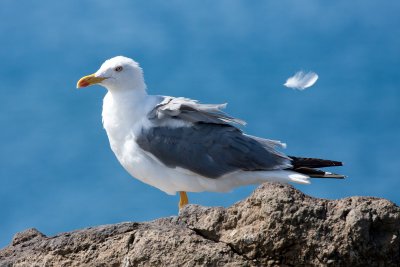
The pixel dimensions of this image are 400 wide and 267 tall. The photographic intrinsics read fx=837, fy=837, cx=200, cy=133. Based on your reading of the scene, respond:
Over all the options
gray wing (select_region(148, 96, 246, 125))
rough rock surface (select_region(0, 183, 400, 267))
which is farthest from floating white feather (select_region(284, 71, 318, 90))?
rough rock surface (select_region(0, 183, 400, 267))

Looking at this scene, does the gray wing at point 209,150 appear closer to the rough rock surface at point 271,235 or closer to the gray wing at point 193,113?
the gray wing at point 193,113

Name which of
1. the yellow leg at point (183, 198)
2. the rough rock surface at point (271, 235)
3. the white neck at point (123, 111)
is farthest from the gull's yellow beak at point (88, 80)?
the rough rock surface at point (271, 235)

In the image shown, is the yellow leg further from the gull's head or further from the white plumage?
the gull's head

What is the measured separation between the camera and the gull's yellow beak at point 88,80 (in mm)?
10406

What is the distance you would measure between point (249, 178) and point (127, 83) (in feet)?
6.83

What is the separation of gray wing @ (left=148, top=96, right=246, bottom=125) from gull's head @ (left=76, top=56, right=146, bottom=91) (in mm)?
776

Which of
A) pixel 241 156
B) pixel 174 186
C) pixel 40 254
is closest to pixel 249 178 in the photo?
pixel 241 156

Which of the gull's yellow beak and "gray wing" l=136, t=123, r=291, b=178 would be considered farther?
the gull's yellow beak

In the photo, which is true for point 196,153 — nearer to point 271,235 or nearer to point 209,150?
point 209,150

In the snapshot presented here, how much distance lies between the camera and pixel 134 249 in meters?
5.60

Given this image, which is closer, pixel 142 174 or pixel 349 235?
pixel 349 235

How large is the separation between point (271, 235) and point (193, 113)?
4680 mm

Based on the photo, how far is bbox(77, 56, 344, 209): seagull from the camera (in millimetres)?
9625

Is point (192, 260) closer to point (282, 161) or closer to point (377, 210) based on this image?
point (377, 210)
